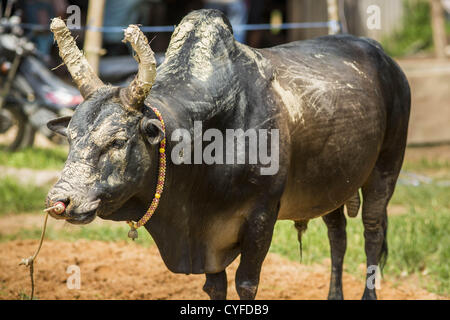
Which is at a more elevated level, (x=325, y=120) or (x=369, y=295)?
(x=325, y=120)

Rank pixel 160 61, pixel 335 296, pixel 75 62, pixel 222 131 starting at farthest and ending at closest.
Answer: pixel 160 61, pixel 335 296, pixel 222 131, pixel 75 62

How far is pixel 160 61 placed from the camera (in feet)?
28.1

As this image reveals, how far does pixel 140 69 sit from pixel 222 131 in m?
0.67

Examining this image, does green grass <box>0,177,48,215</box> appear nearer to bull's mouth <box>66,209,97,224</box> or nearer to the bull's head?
the bull's head

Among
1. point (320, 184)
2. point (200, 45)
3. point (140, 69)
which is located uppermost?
point (200, 45)

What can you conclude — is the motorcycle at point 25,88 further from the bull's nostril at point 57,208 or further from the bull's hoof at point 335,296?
the bull's nostril at point 57,208

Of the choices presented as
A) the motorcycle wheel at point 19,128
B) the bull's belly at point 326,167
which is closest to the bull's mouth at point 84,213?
the bull's belly at point 326,167

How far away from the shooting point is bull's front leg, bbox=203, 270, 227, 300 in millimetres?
4008

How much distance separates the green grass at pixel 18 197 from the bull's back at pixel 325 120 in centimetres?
371

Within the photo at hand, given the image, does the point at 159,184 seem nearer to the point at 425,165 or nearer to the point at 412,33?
the point at 425,165

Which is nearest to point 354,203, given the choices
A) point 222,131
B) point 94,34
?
point 222,131
